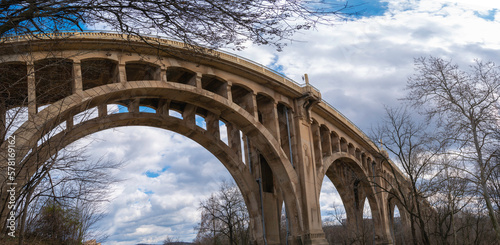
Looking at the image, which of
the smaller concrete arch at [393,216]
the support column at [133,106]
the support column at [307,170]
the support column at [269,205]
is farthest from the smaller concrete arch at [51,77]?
the smaller concrete arch at [393,216]

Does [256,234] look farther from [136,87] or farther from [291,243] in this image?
[136,87]

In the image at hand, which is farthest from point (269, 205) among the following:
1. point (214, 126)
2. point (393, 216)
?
point (393, 216)

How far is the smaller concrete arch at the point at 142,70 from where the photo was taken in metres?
22.6

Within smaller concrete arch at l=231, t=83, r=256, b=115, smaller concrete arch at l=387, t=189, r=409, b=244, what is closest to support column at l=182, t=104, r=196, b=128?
smaller concrete arch at l=231, t=83, r=256, b=115

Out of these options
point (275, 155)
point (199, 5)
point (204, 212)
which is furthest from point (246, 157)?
point (204, 212)

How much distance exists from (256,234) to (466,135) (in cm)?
1610

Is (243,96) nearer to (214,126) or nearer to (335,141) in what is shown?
(214,126)

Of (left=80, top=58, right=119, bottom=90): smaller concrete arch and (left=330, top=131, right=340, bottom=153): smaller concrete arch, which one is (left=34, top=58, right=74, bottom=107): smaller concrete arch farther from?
(left=330, top=131, right=340, bottom=153): smaller concrete arch

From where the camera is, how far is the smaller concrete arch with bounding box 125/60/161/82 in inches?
889

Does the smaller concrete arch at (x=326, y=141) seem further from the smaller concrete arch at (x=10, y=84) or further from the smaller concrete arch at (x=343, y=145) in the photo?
the smaller concrete arch at (x=10, y=84)

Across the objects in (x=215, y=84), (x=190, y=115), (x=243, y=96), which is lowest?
(x=190, y=115)

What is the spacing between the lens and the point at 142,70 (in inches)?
963

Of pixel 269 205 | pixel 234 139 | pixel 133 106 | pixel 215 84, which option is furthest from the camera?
pixel 269 205

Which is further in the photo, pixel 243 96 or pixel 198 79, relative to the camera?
pixel 243 96
